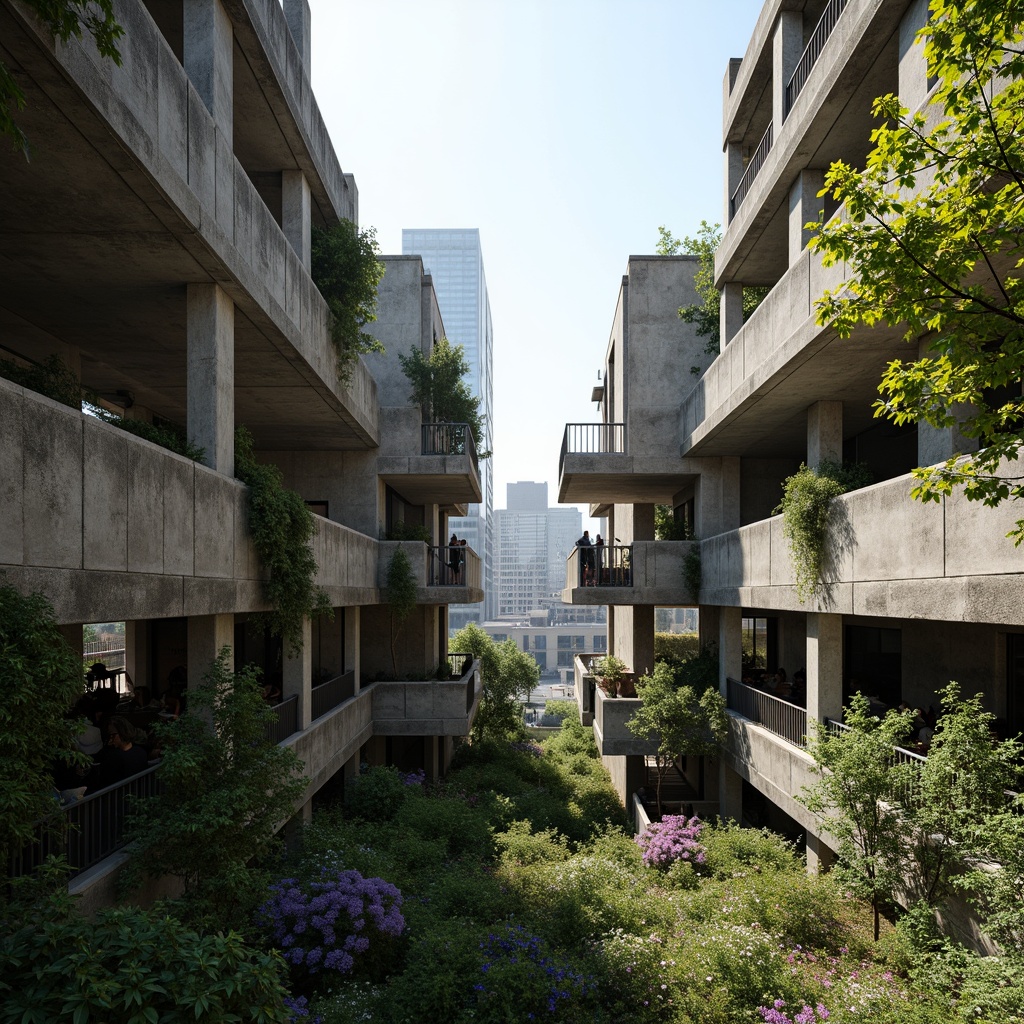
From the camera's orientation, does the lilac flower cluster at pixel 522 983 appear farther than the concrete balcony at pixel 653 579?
No

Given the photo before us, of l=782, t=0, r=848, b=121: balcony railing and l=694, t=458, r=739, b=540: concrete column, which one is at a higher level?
l=782, t=0, r=848, b=121: balcony railing

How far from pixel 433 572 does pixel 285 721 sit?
826 centimetres

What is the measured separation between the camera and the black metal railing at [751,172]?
16234 mm

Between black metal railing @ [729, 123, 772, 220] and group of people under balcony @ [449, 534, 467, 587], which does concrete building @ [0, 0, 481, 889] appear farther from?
black metal railing @ [729, 123, 772, 220]

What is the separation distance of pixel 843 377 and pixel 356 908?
11.3 meters

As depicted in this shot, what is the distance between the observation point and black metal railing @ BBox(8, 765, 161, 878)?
21.7 feet

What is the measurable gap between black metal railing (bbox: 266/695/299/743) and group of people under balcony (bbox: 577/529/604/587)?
967 cm

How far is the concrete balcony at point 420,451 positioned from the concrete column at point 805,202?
10007mm

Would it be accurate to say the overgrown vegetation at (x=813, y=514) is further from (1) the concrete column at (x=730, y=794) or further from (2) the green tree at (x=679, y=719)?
(1) the concrete column at (x=730, y=794)

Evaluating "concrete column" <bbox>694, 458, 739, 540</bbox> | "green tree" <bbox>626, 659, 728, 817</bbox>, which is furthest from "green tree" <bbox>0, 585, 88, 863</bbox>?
"concrete column" <bbox>694, 458, 739, 540</bbox>

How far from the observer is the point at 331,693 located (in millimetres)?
15945

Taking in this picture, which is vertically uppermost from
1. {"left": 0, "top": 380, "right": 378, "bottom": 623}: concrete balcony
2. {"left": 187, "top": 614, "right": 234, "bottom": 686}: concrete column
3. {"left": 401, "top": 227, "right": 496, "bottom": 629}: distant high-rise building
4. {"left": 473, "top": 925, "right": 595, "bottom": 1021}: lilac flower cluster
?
{"left": 401, "top": 227, "right": 496, "bottom": 629}: distant high-rise building

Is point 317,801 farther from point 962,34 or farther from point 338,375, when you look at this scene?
point 962,34

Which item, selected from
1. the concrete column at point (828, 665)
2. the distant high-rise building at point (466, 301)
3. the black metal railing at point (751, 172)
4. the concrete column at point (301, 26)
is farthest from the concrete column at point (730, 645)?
the distant high-rise building at point (466, 301)
